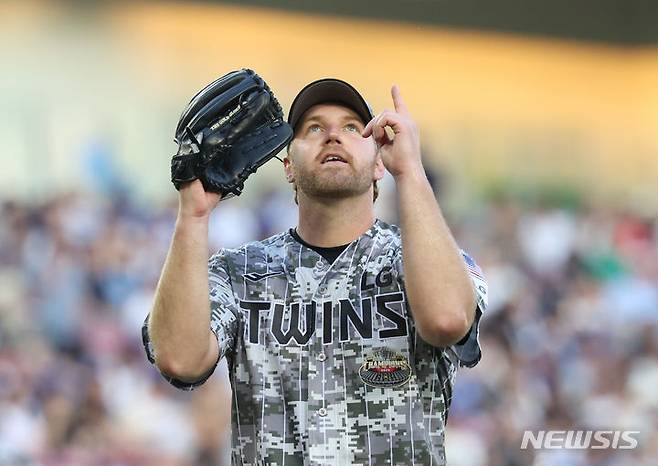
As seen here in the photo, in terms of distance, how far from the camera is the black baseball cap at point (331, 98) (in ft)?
9.39

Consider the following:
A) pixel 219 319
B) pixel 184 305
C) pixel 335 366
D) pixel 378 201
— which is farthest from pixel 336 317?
pixel 378 201

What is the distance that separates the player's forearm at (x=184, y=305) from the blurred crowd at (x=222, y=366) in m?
4.46

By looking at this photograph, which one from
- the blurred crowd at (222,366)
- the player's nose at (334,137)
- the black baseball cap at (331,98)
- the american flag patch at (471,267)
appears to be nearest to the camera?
the american flag patch at (471,267)

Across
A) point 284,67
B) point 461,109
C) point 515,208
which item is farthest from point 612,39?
point 284,67

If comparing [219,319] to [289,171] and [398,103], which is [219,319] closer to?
[289,171]

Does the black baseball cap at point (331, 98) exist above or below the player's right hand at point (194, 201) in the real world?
above

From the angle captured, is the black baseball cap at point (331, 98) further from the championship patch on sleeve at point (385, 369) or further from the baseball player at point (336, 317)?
the championship patch on sleeve at point (385, 369)

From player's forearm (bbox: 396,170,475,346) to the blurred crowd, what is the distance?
4613 millimetres

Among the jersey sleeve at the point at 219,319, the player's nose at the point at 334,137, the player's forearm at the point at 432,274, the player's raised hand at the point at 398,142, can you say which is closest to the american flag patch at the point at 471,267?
the player's forearm at the point at 432,274

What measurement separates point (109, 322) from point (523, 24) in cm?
655

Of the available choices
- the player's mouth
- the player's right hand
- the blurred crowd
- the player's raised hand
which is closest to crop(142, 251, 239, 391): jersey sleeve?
the player's right hand

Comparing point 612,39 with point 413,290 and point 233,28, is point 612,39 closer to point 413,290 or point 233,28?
point 233,28

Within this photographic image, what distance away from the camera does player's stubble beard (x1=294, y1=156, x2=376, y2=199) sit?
2.72 metres

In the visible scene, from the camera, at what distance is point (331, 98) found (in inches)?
114
